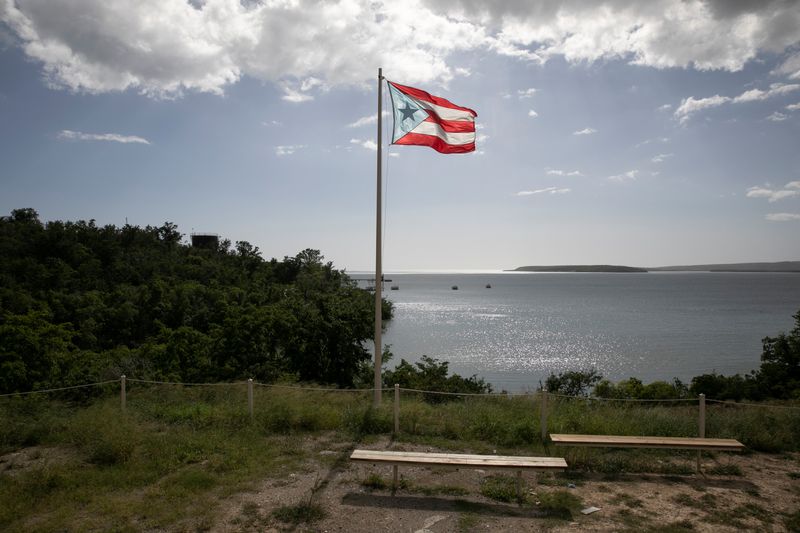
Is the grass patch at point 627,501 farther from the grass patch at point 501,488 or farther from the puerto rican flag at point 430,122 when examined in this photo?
the puerto rican flag at point 430,122

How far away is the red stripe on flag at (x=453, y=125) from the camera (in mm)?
9812

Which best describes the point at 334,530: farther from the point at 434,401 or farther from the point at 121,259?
the point at 121,259

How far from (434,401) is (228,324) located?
14.4 m

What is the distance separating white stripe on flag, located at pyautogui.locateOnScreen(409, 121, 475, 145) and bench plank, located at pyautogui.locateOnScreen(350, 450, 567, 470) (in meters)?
6.15

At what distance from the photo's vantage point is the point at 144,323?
34062mm

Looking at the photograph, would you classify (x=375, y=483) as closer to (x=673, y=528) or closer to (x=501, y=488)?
(x=501, y=488)

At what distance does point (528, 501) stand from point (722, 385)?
1986 centimetres

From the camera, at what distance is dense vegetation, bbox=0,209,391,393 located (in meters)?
18.8

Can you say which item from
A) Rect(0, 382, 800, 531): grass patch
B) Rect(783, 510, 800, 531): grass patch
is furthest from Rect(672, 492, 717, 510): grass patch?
Rect(783, 510, 800, 531): grass patch

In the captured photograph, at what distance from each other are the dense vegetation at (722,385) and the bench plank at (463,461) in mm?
14786

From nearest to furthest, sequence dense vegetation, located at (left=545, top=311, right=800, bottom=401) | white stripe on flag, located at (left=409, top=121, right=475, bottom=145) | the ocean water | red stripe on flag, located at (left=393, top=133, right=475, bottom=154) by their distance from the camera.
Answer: red stripe on flag, located at (left=393, top=133, right=475, bottom=154), white stripe on flag, located at (left=409, top=121, right=475, bottom=145), dense vegetation, located at (left=545, top=311, right=800, bottom=401), the ocean water

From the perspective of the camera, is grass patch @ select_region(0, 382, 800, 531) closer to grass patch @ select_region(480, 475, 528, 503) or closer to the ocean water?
grass patch @ select_region(480, 475, 528, 503)

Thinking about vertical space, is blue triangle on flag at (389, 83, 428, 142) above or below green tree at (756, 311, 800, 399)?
above

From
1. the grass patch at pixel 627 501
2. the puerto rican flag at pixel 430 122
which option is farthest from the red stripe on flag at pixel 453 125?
the grass patch at pixel 627 501
